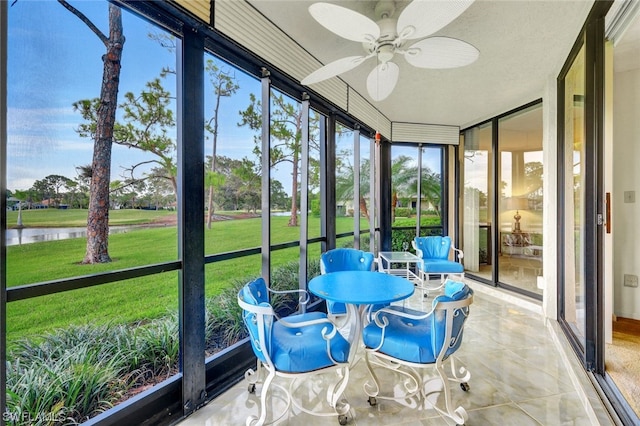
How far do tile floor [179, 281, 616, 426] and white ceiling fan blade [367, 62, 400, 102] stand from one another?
247cm

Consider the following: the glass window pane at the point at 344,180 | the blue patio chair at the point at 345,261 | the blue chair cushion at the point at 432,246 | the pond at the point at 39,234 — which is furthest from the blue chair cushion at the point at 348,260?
the blue chair cushion at the point at 432,246

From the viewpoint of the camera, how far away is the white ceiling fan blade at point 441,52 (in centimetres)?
180

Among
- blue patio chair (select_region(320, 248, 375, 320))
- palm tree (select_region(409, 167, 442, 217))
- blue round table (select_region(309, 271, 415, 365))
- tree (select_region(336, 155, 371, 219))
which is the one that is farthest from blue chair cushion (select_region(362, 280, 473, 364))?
palm tree (select_region(409, 167, 442, 217))

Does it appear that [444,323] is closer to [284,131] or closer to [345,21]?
[345,21]

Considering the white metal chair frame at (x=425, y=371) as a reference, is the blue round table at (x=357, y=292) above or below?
above

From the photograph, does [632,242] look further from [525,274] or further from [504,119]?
[504,119]

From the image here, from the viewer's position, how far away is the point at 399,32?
6.02ft

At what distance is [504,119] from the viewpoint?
4723 millimetres

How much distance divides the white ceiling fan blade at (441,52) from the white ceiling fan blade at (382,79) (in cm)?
21

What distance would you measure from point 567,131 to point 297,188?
2.99 metres

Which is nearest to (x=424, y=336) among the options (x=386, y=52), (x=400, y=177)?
(x=386, y=52)

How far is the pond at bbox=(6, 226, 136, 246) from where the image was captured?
1.35 metres

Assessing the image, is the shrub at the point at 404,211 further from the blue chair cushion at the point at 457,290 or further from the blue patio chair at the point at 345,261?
the blue chair cushion at the point at 457,290

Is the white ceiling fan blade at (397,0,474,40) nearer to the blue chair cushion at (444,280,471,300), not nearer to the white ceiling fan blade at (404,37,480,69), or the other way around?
the white ceiling fan blade at (404,37,480,69)
